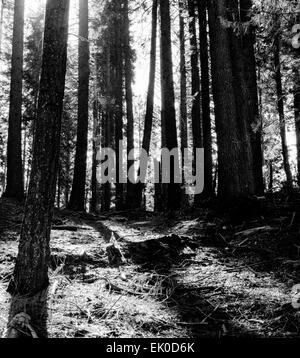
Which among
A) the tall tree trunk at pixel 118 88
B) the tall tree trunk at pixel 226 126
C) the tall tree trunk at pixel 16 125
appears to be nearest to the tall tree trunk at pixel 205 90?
the tall tree trunk at pixel 226 126

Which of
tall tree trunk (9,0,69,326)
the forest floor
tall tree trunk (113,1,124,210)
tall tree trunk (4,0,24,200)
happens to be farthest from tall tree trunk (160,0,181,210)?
tall tree trunk (9,0,69,326)

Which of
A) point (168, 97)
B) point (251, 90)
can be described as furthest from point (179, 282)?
point (168, 97)

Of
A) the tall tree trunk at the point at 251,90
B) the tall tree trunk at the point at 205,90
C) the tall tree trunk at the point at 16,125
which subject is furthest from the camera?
the tall tree trunk at the point at 205,90

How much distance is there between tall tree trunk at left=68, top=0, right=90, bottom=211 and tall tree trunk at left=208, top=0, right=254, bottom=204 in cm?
Answer: 517

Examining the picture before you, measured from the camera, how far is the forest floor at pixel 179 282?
10.6 feet

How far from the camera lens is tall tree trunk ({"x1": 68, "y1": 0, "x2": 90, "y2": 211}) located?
11383 mm

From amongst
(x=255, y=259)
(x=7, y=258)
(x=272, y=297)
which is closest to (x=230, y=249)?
(x=255, y=259)

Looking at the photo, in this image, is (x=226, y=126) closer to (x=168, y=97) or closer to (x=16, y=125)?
(x=168, y=97)

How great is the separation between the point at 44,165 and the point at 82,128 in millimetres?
8083

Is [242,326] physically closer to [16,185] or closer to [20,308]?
[20,308]

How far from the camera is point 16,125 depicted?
11.8 metres

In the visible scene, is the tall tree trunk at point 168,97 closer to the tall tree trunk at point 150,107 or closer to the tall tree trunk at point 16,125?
the tall tree trunk at point 150,107

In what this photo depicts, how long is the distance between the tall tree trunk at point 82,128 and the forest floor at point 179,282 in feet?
14.7
